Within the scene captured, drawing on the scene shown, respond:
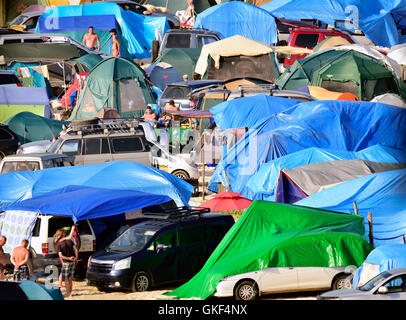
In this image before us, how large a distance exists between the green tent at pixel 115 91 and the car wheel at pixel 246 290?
18.3 m

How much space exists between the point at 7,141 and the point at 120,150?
529cm

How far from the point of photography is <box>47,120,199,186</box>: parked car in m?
23.5

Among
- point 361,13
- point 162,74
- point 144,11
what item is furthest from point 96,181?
point 144,11

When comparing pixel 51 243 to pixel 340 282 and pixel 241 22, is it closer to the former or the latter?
pixel 340 282

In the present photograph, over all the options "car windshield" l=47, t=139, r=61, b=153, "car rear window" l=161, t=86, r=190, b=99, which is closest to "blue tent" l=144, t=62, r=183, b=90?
"car rear window" l=161, t=86, r=190, b=99

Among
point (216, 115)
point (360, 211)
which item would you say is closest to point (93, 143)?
point (216, 115)

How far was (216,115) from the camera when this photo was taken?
86.5 ft

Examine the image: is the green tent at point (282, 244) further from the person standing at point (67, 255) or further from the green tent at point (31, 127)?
the green tent at point (31, 127)

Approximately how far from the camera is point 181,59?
1441 inches

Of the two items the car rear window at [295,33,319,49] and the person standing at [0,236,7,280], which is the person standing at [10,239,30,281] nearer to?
the person standing at [0,236,7,280]

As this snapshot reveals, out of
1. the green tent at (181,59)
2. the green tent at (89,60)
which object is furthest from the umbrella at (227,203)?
the green tent at (89,60)

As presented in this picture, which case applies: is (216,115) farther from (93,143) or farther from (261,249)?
(261,249)

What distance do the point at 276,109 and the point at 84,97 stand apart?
924 cm
